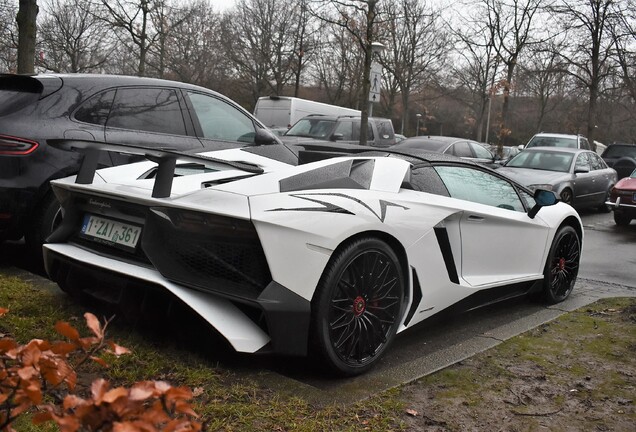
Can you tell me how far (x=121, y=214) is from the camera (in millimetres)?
3559

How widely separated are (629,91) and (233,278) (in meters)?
23.8

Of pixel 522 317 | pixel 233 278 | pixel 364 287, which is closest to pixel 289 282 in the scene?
pixel 233 278

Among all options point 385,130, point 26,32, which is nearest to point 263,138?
point 26,32


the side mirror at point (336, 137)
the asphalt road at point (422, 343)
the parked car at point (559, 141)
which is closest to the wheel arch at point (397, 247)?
the asphalt road at point (422, 343)

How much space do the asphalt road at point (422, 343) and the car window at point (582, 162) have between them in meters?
6.81

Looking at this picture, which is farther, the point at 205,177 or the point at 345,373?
the point at 205,177

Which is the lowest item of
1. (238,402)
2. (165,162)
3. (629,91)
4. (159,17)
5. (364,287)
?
(238,402)

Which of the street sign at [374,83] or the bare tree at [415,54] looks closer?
the street sign at [374,83]

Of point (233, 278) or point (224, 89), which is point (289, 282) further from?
point (224, 89)

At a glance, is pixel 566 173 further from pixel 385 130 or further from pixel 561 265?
pixel 561 265

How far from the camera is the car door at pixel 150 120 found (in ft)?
18.1

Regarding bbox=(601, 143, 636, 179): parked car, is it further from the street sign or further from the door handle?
the door handle

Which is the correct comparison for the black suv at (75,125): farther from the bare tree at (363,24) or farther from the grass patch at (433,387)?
the bare tree at (363,24)

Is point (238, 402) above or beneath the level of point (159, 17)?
beneath
